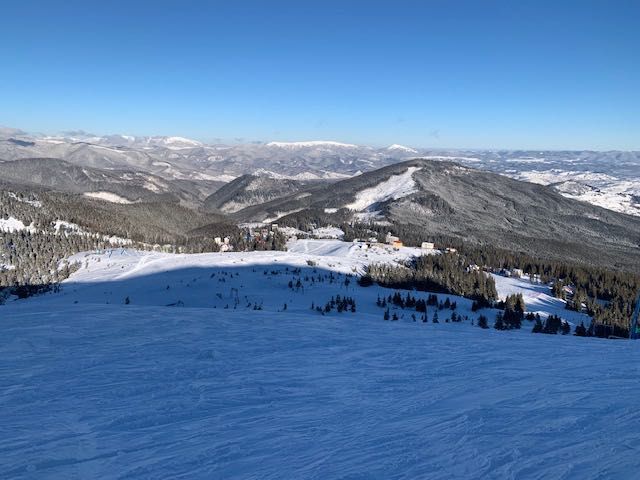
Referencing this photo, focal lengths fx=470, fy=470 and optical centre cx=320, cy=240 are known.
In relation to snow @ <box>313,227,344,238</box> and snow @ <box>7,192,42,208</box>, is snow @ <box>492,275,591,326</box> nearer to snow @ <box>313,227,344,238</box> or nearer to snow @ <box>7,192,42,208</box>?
snow @ <box>313,227,344,238</box>

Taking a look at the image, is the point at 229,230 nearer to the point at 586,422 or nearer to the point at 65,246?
the point at 65,246

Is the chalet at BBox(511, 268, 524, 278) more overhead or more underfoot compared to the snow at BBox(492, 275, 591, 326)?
more overhead

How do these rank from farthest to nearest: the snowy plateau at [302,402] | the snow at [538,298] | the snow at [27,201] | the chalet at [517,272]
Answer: the snow at [27,201], the chalet at [517,272], the snow at [538,298], the snowy plateau at [302,402]

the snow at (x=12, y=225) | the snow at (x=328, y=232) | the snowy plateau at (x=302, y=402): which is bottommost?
the snow at (x=12, y=225)

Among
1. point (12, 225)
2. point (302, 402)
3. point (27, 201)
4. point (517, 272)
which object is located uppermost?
point (302, 402)

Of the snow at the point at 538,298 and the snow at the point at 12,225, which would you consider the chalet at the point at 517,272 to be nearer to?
the snow at the point at 538,298

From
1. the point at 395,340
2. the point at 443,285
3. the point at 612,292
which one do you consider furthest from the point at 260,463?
the point at 612,292

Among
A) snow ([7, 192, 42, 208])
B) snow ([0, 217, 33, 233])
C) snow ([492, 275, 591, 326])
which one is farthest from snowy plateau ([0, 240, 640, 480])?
snow ([7, 192, 42, 208])

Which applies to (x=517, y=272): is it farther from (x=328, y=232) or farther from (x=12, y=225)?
(x=12, y=225)

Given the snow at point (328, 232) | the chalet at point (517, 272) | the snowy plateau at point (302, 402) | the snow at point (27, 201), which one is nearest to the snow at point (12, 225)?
the snow at point (27, 201)

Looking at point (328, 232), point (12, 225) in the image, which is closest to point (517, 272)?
point (328, 232)
